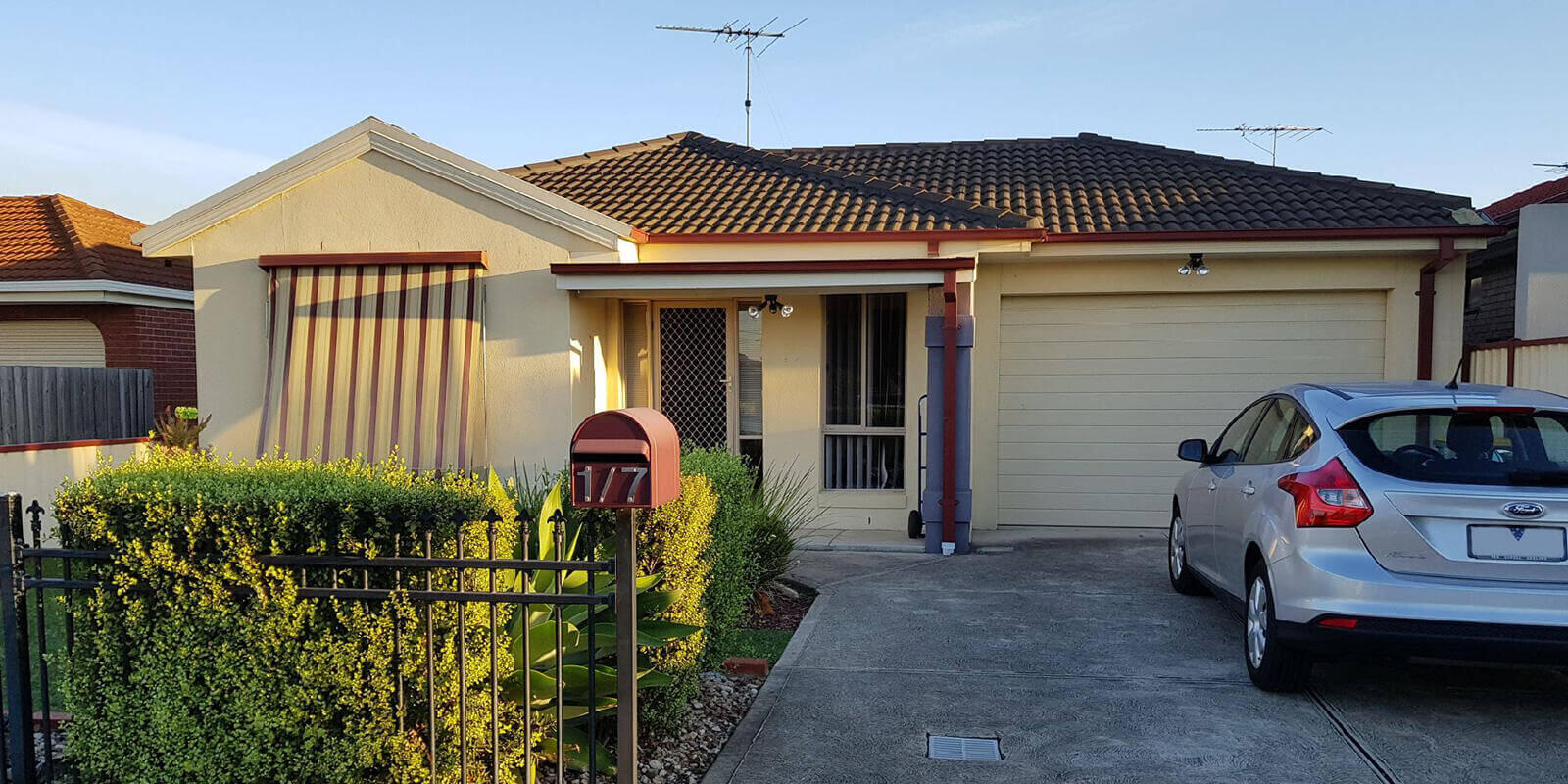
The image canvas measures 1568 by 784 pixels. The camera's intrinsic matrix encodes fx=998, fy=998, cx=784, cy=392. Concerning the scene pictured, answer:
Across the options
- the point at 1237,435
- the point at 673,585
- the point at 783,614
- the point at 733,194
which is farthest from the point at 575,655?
the point at 733,194

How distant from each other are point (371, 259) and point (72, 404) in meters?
5.90

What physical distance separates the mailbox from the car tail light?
329cm

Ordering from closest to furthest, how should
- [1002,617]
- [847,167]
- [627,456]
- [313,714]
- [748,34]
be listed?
1. [627,456]
2. [313,714]
3. [1002,617]
4. [847,167]
5. [748,34]

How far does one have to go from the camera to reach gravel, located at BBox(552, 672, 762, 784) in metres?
4.17

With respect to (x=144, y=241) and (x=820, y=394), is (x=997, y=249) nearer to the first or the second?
(x=820, y=394)

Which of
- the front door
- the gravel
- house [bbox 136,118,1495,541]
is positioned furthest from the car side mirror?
the front door

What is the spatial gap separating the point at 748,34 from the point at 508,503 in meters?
13.0

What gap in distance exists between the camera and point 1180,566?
7430 millimetres

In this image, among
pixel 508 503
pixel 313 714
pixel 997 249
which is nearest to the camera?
pixel 313 714

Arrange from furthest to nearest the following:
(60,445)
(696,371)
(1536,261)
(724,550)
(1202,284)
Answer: (696,371) → (60,445) → (1202,284) → (1536,261) → (724,550)

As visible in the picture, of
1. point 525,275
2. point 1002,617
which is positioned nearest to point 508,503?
point 1002,617

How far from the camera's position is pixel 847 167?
13789 mm

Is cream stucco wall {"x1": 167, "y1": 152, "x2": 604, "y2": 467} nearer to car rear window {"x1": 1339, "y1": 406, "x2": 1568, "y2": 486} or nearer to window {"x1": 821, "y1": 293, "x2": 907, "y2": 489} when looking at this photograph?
window {"x1": 821, "y1": 293, "x2": 907, "y2": 489}

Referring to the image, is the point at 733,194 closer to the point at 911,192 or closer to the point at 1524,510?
the point at 911,192
